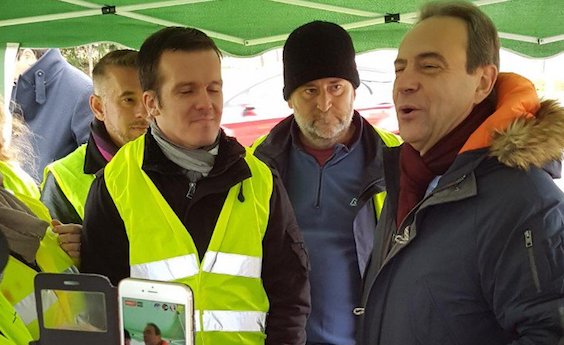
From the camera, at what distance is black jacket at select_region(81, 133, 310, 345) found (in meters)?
1.83

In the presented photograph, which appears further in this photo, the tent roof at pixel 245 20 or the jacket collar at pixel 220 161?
the tent roof at pixel 245 20

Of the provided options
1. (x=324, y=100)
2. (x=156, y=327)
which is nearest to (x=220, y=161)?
(x=156, y=327)

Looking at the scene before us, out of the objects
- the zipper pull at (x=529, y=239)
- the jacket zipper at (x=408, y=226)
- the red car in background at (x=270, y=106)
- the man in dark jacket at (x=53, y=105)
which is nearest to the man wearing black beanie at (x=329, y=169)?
the jacket zipper at (x=408, y=226)

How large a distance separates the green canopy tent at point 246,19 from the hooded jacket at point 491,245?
135 cm

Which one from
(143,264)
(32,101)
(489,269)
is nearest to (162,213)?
(143,264)

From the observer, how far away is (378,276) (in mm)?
1624

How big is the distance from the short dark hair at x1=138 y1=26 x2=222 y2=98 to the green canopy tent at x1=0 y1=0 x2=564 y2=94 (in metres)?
0.96

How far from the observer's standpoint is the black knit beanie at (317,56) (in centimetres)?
249

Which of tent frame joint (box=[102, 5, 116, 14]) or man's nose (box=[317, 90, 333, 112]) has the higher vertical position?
tent frame joint (box=[102, 5, 116, 14])

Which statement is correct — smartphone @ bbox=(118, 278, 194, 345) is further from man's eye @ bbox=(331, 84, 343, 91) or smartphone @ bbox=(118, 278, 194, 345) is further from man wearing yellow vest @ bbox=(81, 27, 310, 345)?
man's eye @ bbox=(331, 84, 343, 91)

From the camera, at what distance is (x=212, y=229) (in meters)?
1.82

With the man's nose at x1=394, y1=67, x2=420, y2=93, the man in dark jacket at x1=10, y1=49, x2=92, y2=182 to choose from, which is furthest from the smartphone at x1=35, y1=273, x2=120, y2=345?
the man in dark jacket at x1=10, y1=49, x2=92, y2=182

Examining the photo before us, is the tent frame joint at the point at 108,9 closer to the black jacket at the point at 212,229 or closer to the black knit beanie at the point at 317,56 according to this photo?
the black knit beanie at the point at 317,56

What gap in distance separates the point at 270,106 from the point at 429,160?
237 inches
